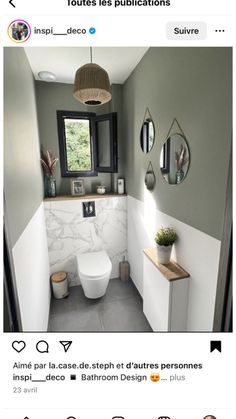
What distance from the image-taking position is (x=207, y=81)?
872mm

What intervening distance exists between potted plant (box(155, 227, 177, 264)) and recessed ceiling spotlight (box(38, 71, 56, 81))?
176 cm

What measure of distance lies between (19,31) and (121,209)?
5.75 ft

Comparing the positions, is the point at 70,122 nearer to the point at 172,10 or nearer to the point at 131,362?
the point at 172,10

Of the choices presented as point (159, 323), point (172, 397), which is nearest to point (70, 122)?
point (159, 323)

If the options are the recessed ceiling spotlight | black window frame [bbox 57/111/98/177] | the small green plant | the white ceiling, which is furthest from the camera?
black window frame [bbox 57/111/98/177]

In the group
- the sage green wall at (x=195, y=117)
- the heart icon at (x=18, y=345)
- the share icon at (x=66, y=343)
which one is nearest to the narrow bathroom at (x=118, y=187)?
the sage green wall at (x=195, y=117)

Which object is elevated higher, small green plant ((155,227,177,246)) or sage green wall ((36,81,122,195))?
sage green wall ((36,81,122,195))

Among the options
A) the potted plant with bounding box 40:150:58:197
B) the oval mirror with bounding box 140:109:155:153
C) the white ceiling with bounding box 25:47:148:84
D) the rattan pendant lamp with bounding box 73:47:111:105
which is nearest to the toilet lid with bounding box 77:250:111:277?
the potted plant with bounding box 40:150:58:197

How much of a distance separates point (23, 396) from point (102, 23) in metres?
1.11

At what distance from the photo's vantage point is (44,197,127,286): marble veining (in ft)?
6.57

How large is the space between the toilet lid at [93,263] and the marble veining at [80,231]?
0.14 meters

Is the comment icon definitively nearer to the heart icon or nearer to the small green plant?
the heart icon

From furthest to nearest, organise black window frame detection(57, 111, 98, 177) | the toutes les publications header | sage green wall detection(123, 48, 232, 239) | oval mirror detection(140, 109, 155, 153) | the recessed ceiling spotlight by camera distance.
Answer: black window frame detection(57, 111, 98, 177) → the recessed ceiling spotlight → oval mirror detection(140, 109, 155, 153) → sage green wall detection(123, 48, 232, 239) → the toutes les publications header

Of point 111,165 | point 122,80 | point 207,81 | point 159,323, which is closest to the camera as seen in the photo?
point 207,81
